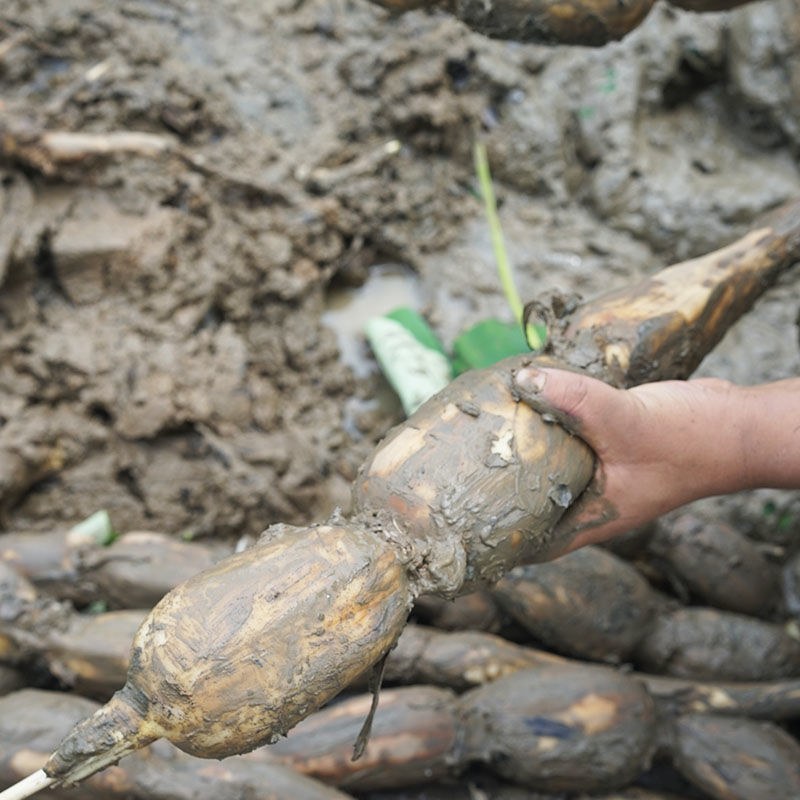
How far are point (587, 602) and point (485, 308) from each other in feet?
4.09

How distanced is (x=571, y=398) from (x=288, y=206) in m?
1.89

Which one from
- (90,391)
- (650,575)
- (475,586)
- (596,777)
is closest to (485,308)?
(650,575)

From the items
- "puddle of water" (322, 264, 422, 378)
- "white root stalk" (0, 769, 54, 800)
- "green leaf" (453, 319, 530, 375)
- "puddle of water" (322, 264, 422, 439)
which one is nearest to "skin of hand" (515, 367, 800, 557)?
"white root stalk" (0, 769, 54, 800)

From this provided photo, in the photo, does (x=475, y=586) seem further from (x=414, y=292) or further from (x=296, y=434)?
(x=414, y=292)

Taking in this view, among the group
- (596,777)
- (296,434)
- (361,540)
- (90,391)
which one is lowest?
(596,777)

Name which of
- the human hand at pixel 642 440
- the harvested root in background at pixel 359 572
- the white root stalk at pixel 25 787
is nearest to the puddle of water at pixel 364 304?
the harvested root in background at pixel 359 572

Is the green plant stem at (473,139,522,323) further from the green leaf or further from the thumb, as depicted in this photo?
the thumb

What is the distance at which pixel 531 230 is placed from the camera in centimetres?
370

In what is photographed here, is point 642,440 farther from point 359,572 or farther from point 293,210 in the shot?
point 293,210

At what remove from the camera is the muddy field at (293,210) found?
295cm

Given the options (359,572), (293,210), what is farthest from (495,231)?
(359,572)

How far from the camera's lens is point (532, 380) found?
5.76 feet

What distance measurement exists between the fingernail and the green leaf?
1.30 meters

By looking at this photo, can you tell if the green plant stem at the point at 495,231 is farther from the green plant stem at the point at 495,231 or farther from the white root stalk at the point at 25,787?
the white root stalk at the point at 25,787
